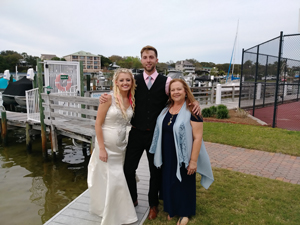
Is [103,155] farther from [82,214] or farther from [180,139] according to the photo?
[82,214]

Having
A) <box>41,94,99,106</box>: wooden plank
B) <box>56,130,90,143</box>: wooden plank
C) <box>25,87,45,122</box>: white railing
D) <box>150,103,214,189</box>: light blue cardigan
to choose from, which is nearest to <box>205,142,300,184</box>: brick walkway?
<box>150,103,214,189</box>: light blue cardigan

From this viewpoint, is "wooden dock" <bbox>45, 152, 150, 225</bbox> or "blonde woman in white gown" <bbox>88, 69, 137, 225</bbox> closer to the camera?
"blonde woman in white gown" <bbox>88, 69, 137, 225</bbox>

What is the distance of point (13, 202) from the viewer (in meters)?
5.21

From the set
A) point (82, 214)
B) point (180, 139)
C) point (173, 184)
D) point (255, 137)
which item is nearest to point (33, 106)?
point (82, 214)

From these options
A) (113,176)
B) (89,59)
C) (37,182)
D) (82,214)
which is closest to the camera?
(113,176)

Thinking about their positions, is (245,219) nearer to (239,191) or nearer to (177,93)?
(239,191)

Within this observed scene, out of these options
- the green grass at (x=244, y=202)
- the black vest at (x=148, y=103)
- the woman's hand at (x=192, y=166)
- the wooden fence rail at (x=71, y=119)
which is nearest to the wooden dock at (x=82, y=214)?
the green grass at (x=244, y=202)

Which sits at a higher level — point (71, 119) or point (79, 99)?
point (79, 99)

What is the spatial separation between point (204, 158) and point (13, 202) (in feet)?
15.0

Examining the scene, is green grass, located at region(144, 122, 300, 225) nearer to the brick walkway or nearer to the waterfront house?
the brick walkway

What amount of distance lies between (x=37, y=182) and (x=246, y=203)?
17.4 ft

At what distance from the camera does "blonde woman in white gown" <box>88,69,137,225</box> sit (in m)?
2.85

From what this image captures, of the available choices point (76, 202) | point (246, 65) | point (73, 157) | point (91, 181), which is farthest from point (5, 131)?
point (246, 65)

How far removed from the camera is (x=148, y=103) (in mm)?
2850
